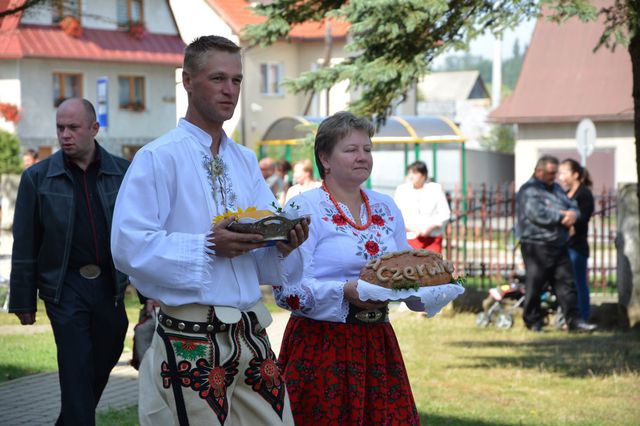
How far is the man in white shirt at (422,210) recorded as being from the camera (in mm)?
13969

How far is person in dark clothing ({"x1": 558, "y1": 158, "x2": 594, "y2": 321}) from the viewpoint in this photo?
14.0 metres

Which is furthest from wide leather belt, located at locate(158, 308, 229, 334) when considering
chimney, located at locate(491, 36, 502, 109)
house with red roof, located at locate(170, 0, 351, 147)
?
chimney, located at locate(491, 36, 502, 109)

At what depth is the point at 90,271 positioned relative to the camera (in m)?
6.17

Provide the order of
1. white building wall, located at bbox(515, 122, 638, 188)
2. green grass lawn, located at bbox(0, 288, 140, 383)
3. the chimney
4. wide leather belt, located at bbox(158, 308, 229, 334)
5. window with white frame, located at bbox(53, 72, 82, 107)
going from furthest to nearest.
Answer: the chimney
window with white frame, located at bbox(53, 72, 82, 107)
white building wall, located at bbox(515, 122, 638, 188)
green grass lawn, located at bbox(0, 288, 140, 383)
wide leather belt, located at bbox(158, 308, 229, 334)

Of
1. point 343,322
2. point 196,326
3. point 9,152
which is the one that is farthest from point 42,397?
point 9,152

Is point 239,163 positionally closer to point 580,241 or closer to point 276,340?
point 276,340

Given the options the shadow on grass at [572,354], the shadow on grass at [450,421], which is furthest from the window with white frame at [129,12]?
the shadow on grass at [450,421]

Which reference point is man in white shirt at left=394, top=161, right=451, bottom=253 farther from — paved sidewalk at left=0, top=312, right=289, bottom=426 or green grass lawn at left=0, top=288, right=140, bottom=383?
paved sidewalk at left=0, top=312, right=289, bottom=426

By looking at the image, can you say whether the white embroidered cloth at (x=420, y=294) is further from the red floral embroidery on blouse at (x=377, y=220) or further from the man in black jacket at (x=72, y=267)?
the man in black jacket at (x=72, y=267)

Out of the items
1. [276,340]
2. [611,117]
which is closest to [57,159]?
[276,340]

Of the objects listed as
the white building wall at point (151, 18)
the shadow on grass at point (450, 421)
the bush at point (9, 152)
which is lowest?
the shadow on grass at point (450, 421)

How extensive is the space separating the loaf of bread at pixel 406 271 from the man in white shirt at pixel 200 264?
0.71 metres

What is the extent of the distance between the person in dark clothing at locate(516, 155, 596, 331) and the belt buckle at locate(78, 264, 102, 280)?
312 inches

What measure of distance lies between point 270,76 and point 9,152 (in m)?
18.4
